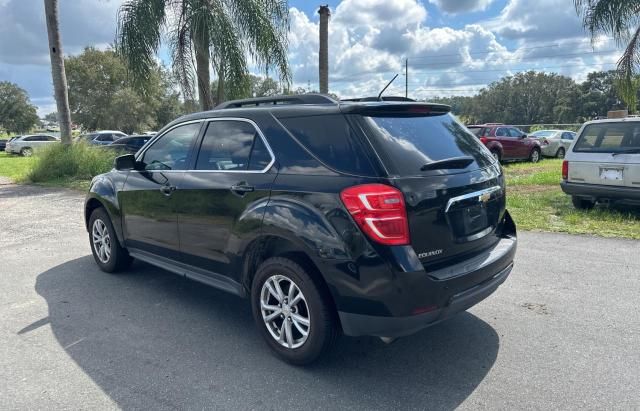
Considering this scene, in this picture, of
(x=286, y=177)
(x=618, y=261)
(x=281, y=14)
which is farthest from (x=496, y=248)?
(x=281, y=14)

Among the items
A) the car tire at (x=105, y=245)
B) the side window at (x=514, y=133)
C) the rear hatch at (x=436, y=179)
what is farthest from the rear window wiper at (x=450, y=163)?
the side window at (x=514, y=133)

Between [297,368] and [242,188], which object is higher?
[242,188]

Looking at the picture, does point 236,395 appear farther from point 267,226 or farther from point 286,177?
point 286,177

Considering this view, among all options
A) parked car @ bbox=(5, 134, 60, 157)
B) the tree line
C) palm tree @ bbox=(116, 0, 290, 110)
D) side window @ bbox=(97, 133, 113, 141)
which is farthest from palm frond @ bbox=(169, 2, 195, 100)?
the tree line

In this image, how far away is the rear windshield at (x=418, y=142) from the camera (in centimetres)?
297

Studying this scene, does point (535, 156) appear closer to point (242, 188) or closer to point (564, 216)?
point (564, 216)

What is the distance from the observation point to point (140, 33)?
1277 centimetres

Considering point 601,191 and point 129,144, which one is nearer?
point 601,191

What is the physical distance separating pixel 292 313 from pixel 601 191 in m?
6.38

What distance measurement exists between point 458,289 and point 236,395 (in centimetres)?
154

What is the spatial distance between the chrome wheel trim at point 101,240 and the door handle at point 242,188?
2416 mm

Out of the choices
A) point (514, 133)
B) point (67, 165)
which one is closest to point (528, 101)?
point (514, 133)

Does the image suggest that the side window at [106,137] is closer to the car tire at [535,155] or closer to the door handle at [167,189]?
the car tire at [535,155]

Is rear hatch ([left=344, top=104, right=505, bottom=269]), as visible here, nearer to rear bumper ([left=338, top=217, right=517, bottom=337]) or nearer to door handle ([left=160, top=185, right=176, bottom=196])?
rear bumper ([left=338, top=217, right=517, bottom=337])
